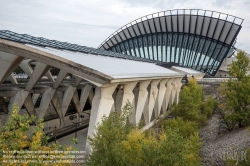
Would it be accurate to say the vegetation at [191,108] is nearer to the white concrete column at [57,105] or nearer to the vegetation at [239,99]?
the vegetation at [239,99]

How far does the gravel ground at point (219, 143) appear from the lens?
15.9 metres

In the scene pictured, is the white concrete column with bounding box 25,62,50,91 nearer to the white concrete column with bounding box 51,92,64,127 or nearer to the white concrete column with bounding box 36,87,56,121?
the white concrete column with bounding box 36,87,56,121

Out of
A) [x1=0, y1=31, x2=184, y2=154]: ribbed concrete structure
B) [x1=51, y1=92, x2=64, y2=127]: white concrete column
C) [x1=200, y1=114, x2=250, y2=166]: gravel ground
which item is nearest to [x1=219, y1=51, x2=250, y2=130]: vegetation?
[x1=200, y1=114, x2=250, y2=166]: gravel ground

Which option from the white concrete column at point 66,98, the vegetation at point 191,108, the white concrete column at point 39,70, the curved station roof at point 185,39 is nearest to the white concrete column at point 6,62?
the white concrete column at point 39,70

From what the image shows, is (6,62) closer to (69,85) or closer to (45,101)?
(45,101)

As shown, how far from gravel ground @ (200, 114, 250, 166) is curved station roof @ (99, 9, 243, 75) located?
35.0 meters

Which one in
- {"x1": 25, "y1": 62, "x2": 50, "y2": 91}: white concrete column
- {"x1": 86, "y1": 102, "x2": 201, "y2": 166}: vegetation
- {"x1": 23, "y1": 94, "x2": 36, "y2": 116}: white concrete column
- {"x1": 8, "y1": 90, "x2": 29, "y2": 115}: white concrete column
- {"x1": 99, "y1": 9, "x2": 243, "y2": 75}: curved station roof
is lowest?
{"x1": 86, "y1": 102, "x2": 201, "y2": 166}: vegetation

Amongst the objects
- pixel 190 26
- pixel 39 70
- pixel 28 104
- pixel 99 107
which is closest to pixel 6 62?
pixel 39 70

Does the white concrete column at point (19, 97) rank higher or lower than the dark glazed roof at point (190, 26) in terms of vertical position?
lower

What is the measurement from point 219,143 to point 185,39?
48.2 meters

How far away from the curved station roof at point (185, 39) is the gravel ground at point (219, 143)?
115 ft

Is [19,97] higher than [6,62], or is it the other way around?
[6,62]

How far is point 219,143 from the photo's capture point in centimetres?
1875

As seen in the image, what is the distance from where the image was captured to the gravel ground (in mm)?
15932
